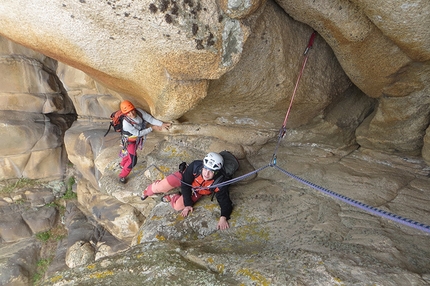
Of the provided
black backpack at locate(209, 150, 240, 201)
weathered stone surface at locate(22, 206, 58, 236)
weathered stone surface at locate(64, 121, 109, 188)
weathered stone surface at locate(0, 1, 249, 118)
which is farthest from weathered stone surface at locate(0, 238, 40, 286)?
weathered stone surface at locate(0, 1, 249, 118)

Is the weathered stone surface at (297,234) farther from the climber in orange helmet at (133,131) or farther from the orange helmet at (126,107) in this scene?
the orange helmet at (126,107)

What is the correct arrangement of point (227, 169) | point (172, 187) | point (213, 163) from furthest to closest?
1. point (172, 187)
2. point (227, 169)
3. point (213, 163)

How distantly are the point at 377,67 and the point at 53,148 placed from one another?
10285 mm

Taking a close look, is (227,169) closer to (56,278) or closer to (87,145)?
(56,278)

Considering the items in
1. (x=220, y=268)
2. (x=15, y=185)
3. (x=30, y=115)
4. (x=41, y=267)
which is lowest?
(x=41, y=267)

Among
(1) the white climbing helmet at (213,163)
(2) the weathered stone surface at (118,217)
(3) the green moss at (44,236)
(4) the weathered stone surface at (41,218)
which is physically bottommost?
(3) the green moss at (44,236)

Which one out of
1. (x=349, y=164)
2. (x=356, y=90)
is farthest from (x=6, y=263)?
(x=356, y=90)

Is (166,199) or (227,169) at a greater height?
(227,169)

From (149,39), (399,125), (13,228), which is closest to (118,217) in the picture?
(13,228)

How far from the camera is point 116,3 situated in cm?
333

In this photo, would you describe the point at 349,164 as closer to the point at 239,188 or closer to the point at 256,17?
the point at 239,188

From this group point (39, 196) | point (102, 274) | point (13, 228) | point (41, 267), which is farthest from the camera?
point (39, 196)

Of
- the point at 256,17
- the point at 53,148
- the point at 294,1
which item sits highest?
the point at 294,1

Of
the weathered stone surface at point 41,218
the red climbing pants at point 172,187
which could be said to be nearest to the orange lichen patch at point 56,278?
the red climbing pants at point 172,187
